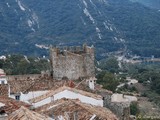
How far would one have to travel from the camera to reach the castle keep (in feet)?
129

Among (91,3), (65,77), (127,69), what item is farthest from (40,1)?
(65,77)

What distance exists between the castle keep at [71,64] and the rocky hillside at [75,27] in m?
77.0

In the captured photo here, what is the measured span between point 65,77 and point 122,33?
11513 centimetres

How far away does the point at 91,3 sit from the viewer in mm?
157625

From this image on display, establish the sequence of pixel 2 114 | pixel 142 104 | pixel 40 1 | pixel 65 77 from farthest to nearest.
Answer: pixel 40 1 → pixel 142 104 → pixel 65 77 → pixel 2 114

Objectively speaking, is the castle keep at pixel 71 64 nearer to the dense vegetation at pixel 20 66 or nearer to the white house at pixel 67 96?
the white house at pixel 67 96

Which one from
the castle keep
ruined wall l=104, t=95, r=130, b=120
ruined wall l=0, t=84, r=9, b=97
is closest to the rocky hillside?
the castle keep

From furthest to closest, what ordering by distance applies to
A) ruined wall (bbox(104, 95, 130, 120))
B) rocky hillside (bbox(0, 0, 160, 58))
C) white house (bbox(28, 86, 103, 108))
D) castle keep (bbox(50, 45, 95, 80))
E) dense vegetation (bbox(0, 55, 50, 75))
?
rocky hillside (bbox(0, 0, 160, 58)), dense vegetation (bbox(0, 55, 50, 75)), castle keep (bbox(50, 45, 95, 80)), ruined wall (bbox(104, 95, 130, 120)), white house (bbox(28, 86, 103, 108))

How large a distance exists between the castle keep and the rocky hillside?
77.0 meters

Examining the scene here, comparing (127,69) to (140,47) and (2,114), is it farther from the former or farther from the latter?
(2,114)

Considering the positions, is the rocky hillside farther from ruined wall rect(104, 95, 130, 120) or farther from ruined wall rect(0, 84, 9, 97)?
ruined wall rect(104, 95, 130, 120)

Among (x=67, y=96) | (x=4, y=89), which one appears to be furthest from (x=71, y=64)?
(x=67, y=96)

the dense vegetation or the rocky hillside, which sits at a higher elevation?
the rocky hillside

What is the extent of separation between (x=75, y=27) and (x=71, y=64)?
333ft
